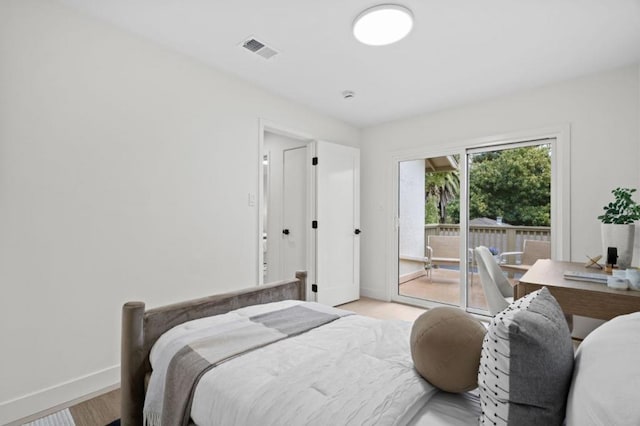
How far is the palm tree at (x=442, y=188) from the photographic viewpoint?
382 cm

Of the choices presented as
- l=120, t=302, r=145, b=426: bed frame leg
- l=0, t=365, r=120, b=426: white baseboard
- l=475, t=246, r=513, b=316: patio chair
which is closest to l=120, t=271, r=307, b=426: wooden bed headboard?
l=120, t=302, r=145, b=426: bed frame leg

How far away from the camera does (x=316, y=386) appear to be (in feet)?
3.29

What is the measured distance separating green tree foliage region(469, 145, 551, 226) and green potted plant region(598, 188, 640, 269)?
0.85 metres

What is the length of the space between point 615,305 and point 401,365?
1213 mm

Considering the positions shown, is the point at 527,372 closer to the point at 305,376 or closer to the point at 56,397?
the point at 305,376

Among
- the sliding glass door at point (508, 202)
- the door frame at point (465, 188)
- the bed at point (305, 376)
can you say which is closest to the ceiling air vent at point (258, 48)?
the bed at point (305, 376)

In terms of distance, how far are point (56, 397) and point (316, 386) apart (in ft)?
6.36

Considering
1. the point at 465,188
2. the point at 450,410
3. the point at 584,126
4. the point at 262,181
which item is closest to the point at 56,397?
the point at 262,181

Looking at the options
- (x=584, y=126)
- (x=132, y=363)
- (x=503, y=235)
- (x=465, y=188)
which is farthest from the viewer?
(x=465, y=188)

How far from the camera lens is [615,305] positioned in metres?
1.49

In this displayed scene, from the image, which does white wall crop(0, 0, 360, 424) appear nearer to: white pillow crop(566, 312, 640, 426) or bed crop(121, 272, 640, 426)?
bed crop(121, 272, 640, 426)

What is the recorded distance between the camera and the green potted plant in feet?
7.09

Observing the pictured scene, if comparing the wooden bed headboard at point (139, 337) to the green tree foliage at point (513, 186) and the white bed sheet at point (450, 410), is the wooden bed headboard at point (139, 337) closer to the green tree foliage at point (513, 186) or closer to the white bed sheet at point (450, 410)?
the white bed sheet at point (450, 410)

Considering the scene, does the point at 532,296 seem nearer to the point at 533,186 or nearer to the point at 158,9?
the point at 158,9
